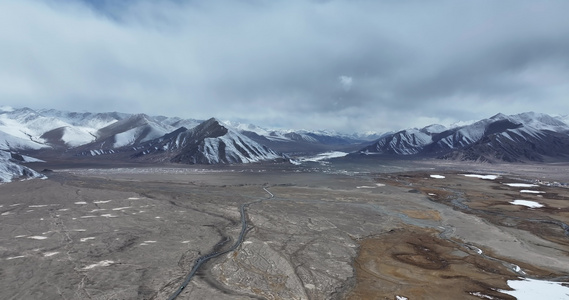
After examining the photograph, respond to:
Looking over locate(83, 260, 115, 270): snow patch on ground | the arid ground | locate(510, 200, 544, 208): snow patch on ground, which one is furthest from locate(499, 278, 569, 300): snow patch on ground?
Result: locate(510, 200, 544, 208): snow patch on ground

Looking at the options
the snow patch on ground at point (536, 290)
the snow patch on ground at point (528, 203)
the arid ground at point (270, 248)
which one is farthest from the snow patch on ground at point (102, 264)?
the snow patch on ground at point (528, 203)

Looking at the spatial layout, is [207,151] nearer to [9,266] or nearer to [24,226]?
[24,226]

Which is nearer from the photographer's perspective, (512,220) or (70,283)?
(70,283)

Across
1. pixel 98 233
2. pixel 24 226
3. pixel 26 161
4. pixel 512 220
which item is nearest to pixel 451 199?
pixel 512 220

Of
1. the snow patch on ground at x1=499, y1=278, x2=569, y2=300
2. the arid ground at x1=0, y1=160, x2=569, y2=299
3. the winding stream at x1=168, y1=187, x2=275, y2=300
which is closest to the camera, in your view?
the winding stream at x1=168, y1=187, x2=275, y2=300

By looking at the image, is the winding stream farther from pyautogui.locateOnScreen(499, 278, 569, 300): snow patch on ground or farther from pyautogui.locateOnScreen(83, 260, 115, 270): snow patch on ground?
pyautogui.locateOnScreen(499, 278, 569, 300): snow patch on ground

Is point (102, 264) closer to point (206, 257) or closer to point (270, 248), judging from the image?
point (206, 257)
